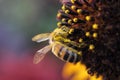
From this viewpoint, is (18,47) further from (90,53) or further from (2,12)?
(90,53)

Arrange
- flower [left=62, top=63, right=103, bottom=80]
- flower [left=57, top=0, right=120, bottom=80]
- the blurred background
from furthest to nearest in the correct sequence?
the blurred background → flower [left=62, top=63, right=103, bottom=80] → flower [left=57, top=0, right=120, bottom=80]

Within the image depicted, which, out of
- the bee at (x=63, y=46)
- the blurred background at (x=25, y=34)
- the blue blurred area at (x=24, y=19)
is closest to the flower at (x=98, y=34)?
the bee at (x=63, y=46)

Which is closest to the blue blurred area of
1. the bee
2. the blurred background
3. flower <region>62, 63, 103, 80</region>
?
the blurred background

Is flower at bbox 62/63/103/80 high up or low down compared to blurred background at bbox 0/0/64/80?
up

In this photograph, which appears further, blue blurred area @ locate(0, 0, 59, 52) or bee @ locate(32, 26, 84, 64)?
blue blurred area @ locate(0, 0, 59, 52)

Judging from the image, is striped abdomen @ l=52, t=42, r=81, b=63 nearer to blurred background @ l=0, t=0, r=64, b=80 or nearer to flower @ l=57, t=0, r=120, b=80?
flower @ l=57, t=0, r=120, b=80

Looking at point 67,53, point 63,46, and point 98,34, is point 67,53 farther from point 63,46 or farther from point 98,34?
point 98,34

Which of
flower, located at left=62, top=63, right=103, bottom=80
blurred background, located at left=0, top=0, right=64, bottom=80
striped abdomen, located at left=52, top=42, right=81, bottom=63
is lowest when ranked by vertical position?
blurred background, located at left=0, top=0, right=64, bottom=80
